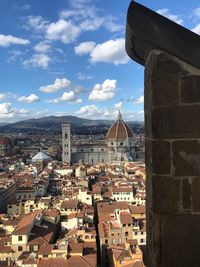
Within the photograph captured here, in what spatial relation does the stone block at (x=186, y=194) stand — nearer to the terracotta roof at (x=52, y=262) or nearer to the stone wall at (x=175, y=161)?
the stone wall at (x=175, y=161)

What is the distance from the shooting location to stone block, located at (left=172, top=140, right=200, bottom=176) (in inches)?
63.9

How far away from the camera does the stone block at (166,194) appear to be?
1640 mm

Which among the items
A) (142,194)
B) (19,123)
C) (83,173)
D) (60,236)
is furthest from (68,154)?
(19,123)

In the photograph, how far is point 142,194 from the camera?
27.1m

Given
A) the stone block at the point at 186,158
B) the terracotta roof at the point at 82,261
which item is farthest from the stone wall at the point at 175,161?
the terracotta roof at the point at 82,261

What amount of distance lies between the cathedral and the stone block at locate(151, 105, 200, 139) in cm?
5072

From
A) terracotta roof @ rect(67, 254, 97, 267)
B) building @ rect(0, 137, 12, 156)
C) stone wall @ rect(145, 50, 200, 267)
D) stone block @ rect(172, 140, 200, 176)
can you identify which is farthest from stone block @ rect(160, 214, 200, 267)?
building @ rect(0, 137, 12, 156)

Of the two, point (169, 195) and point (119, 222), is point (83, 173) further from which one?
point (169, 195)

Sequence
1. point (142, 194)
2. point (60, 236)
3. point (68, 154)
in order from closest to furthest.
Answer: point (60, 236) < point (142, 194) < point (68, 154)

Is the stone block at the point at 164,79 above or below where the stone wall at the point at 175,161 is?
above

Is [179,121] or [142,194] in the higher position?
[179,121]

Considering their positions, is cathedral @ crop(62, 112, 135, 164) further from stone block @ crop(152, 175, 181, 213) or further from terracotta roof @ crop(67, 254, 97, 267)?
stone block @ crop(152, 175, 181, 213)

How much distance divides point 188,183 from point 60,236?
1848cm

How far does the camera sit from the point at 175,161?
163 centimetres
